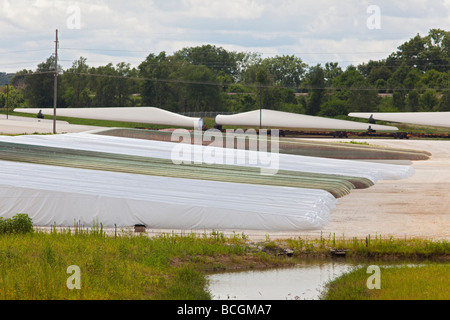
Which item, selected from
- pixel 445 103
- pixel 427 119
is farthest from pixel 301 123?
pixel 445 103

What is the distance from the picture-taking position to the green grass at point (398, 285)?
13600 millimetres

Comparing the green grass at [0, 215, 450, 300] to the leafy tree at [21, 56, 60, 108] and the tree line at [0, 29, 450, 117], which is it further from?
the leafy tree at [21, 56, 60, 108]

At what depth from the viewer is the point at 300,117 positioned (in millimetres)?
69688

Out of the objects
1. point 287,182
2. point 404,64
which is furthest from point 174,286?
point 404,64

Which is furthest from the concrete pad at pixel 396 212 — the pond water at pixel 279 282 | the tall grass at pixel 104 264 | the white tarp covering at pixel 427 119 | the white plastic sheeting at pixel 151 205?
the white tarp covering at pixel 427 119

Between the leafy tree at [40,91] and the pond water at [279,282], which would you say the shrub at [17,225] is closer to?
the pond water at [279,282]

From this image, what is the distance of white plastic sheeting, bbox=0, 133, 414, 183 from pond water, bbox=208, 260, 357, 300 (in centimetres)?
1415

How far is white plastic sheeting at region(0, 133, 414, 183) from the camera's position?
31.4 metres

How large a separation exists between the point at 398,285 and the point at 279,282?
2.77m

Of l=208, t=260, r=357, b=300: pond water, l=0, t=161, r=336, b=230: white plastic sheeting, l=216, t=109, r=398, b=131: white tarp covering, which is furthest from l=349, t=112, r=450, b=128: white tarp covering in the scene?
l=208, t=260, r=357, b=300: pond water

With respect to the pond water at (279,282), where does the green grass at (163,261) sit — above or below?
above

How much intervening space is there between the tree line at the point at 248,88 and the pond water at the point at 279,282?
65.5 metres

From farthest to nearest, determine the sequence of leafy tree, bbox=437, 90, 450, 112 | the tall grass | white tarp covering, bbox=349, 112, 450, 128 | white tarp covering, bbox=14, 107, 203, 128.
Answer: leafy tree, bbox=437, 90, 450, 112
white tarp covering, bbox=14, 107, 203, 128
white tarp covering, bbox=349, 112, 450, 128
the tall grass
